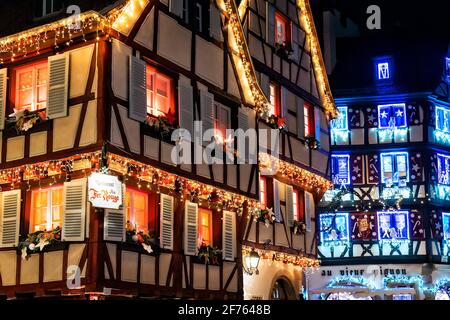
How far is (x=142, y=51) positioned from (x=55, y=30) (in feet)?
5.99

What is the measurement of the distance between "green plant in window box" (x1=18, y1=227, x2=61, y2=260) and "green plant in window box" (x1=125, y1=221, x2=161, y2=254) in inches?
53.8

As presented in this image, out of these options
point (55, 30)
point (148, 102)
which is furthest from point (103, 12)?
point (148, 102)

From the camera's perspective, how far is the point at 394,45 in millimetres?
37344

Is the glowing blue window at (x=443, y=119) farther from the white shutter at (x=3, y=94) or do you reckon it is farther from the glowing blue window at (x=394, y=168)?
the white shutter at (x=3, y=94)

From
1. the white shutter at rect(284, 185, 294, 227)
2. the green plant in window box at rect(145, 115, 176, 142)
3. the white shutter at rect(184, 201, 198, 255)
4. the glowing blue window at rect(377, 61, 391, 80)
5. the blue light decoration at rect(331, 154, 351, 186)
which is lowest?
the white shutter at rect(184, 201, 198, 255)

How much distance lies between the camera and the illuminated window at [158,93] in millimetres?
17789

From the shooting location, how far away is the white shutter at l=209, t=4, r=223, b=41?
65.9ft

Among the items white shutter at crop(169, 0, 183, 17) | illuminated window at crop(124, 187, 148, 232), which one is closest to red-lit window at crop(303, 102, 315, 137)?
white shutter at crop(169, 0, 183, 17)

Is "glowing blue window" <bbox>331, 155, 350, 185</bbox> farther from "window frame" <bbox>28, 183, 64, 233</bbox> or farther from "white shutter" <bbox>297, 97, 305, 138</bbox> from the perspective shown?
"window frame" <bbox>28, 183, 64, 233</bbox>

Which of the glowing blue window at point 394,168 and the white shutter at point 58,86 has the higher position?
the glowing blue window at point 394,168

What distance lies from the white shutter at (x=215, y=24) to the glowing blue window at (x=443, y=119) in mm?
17748

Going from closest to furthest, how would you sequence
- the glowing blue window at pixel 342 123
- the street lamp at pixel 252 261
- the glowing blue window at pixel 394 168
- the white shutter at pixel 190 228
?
the white shutter at pixel 190 228
the street lamp at pixel 252 261
the glowing blue window at pixel 394 168
the glowing blue window at pixel 342 123

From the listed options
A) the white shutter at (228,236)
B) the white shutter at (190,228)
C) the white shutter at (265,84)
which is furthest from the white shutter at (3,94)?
the white shutter at (265,84)
